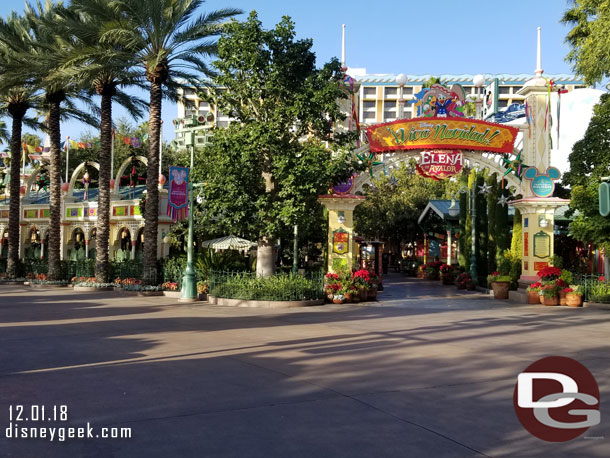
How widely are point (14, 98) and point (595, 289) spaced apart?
28.5 m

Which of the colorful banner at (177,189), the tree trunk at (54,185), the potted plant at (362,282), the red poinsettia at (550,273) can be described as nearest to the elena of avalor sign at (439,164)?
the potted plant at (362,282)

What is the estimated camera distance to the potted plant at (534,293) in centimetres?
2355

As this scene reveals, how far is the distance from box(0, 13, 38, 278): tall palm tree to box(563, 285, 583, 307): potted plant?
80.7 ft

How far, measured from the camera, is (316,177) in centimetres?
2138

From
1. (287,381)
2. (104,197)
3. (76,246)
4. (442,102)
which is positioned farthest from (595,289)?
(76,246)

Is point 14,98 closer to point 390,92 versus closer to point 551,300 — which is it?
point 551,300

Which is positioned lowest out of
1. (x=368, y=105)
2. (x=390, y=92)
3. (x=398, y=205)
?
(x=398, y=205)

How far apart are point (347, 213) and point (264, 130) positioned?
17.4 ft

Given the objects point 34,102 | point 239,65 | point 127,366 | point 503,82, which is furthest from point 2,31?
point 503,82

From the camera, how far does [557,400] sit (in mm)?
7426

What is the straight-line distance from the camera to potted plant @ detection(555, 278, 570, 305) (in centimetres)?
2277

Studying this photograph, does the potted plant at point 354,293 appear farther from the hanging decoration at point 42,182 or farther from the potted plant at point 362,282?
the hanging decoration at point 42,182

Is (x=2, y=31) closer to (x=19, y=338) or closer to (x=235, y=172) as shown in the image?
(x=235, y=172)

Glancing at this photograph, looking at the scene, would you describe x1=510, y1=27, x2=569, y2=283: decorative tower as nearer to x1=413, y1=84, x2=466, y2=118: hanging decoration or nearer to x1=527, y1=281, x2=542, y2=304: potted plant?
x1=527, y1=281, x2=542, y2=304: potted plant
